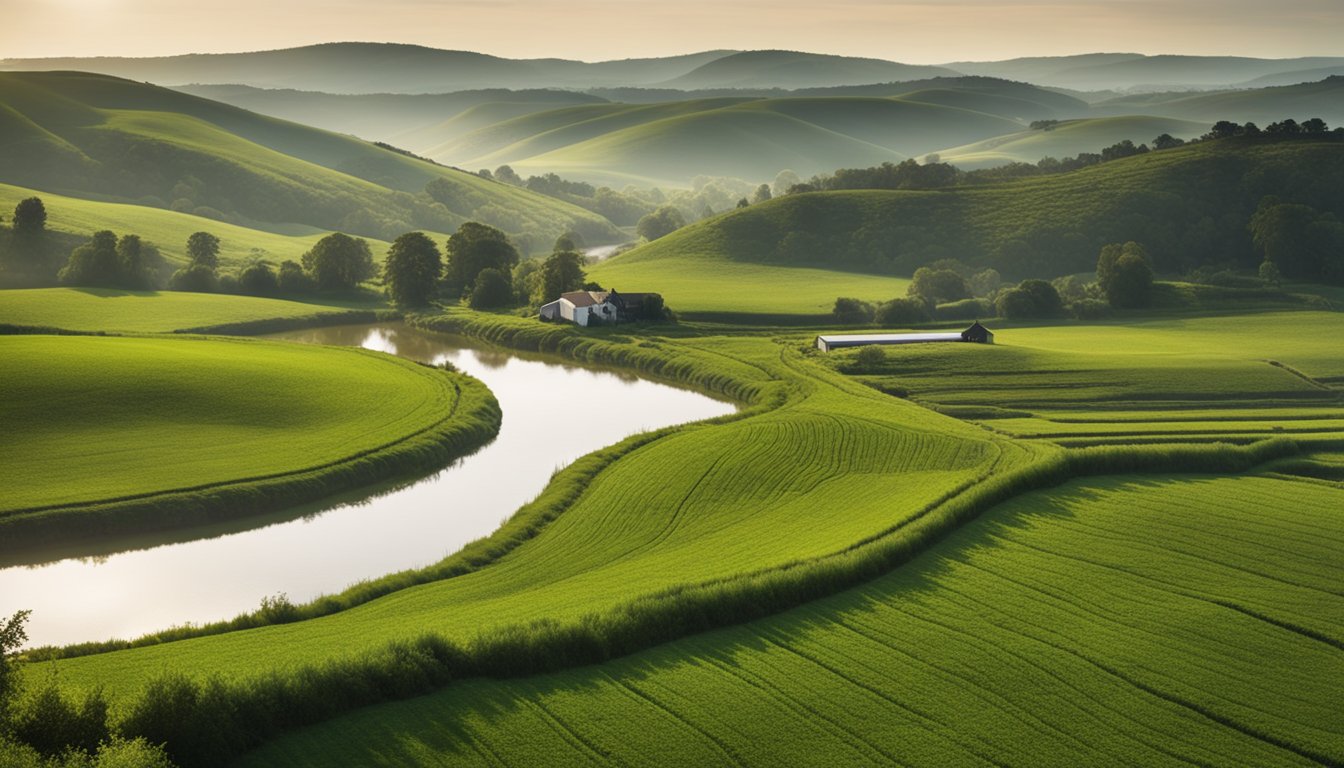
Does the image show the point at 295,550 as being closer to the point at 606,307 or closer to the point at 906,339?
the point at 906,339

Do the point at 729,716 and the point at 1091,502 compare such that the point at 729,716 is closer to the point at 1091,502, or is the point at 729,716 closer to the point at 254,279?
the point at 1091,502

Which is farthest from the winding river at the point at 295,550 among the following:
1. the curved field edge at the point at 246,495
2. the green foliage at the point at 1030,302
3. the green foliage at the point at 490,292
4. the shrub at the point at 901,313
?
the green foliage at the point at 1030,302

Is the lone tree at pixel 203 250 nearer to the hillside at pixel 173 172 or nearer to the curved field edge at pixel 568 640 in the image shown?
the hillside at pixel 173 172

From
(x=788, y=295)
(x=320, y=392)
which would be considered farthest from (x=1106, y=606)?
(x=788, y=295)

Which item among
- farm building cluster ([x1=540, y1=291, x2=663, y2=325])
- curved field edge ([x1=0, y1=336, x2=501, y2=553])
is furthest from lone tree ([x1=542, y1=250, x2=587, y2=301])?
curved field edge ([x1=0, y1=336, x2=501, y2=553])

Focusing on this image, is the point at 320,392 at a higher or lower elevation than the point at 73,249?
lower

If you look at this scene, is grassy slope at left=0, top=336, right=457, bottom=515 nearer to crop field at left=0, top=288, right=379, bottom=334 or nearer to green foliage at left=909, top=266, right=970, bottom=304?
crop field at left=0, top=288, right=379, bottom=334

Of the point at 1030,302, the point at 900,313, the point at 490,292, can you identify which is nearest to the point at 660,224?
the point at 490,292
